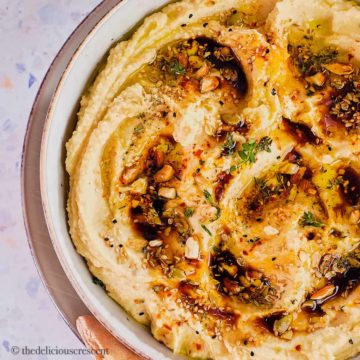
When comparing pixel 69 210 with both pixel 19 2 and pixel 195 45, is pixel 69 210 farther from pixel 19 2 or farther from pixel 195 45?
pixel 19 2

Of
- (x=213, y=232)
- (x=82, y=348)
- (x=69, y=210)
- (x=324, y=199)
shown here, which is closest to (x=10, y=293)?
(x=82, y=348)

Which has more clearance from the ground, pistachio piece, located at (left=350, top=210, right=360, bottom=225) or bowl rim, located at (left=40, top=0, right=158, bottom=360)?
bowl rim, located at (left=40, top=0, right=158, bottom=360)

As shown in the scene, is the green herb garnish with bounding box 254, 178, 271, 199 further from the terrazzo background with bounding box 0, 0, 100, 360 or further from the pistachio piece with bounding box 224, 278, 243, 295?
the terrazzo background with bounding box 0, 0, 100, 360

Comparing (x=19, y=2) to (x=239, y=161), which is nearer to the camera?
(x=239, y=161)

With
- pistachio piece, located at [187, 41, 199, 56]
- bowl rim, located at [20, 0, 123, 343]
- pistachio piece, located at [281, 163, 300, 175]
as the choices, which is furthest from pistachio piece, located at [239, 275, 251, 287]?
pistachio piece, located at [187, 41, 199, 56]

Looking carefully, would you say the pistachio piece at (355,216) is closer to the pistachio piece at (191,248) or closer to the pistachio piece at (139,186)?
the pistachio piece at (191,248)

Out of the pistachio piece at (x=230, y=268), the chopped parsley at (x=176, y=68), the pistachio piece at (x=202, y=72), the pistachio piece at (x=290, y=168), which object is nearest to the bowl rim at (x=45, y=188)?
the chopped parsley at (x=176, y=68)
